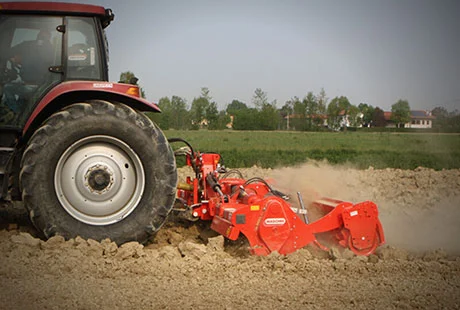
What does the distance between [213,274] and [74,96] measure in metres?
2.29

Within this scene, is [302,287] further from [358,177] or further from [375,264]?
[358,177]

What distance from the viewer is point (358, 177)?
462 inches

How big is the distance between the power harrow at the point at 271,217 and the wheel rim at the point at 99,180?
102 cm

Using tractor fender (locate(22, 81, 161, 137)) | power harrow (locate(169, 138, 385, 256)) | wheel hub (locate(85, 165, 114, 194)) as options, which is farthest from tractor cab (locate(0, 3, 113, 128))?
power harrow (locate(169, 138, 385, 256))

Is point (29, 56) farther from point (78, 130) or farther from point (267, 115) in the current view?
point (267, 115)

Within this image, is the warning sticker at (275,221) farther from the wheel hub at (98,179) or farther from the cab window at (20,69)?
the cab window at (20,69)

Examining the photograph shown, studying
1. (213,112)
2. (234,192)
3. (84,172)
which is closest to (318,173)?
(234,192)

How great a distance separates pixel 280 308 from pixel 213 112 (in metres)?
52.0

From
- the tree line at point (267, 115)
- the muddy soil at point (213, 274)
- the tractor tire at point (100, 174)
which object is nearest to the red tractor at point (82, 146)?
the tractor tire at point (100, 174)

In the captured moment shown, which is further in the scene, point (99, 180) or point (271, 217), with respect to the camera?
point (271, 217)

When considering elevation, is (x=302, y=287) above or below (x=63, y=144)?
below

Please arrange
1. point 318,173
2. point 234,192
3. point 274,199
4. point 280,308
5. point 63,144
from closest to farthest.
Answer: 1. point 280,308
2. point 63,144
3. point 274,199
4. point 234,192
5. point 318,173

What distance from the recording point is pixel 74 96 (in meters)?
5.24

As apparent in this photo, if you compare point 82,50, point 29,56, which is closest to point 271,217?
point 82,50
